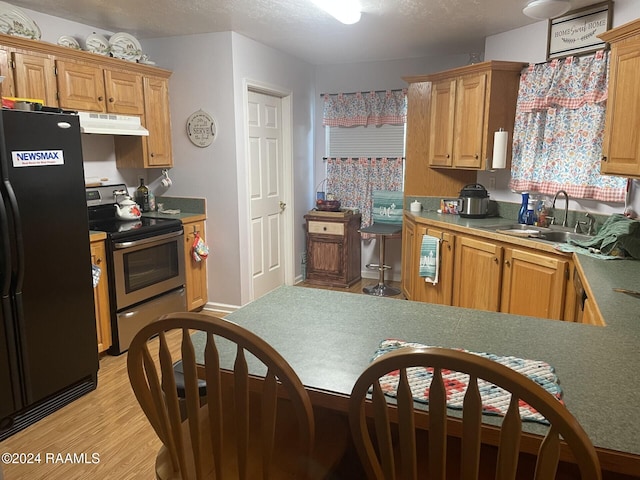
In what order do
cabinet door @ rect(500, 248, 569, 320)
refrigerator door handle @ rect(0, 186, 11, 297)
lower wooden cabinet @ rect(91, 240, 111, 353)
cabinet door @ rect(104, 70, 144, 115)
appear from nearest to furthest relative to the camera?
1. refrigerator door handle @ rect(0, 186, 11, 297)
2. cabinet door @ rect(500, 248, 569, 320)
3. lower wooden cabinet @ rect(91, 240, 111, 353)
4. cabinet door @ rect(104, 70, 144, 115)

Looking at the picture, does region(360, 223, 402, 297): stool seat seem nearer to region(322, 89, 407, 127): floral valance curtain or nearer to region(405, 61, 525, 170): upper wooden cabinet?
region(405, 61, 525, 170): upper wooden cabinet

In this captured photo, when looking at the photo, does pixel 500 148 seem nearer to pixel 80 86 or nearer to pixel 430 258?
pixel 430 258

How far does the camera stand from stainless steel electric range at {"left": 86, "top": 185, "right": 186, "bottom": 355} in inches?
127

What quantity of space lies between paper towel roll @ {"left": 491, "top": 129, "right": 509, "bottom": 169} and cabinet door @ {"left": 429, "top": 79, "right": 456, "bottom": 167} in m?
0.43

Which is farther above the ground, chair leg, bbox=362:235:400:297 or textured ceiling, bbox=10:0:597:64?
textured ceiling, bbox=10:0:597:64

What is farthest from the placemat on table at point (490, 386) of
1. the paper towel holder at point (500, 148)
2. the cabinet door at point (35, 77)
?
the cabinet door at point (35, 77)

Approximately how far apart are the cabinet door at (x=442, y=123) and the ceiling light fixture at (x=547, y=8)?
37.2 inches

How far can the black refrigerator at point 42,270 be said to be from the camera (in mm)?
2293

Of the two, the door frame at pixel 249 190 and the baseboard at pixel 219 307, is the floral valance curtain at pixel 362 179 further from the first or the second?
the baseboard at pixel 219 307

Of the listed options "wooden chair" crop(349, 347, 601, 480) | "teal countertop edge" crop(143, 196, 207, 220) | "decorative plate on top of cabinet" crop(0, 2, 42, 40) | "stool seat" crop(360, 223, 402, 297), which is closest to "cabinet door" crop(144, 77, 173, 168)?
"teal countertop edge" crop(143, 196, 207, 220)

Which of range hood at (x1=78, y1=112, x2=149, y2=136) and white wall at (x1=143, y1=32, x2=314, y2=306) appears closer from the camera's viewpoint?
range hood at (x1=78, y1=112, x2=149, y2=136)

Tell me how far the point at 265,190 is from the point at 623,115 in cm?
301

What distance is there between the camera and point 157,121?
156 inches

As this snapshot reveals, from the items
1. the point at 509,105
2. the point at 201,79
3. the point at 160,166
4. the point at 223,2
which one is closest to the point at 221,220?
the point at 160,166
